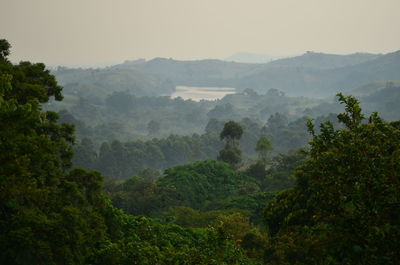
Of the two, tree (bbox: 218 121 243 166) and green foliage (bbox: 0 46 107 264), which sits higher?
green foliage (bbox: 0 46 107 264)

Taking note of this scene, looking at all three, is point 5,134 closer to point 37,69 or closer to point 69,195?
point 69,195

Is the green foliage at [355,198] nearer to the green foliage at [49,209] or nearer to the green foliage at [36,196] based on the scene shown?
the green foliage at [49,209]

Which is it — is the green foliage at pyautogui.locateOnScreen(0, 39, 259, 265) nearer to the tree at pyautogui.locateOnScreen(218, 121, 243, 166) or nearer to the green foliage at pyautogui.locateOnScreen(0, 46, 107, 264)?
the green foliage at pyautogui.locateOnScreen(0, 46, 107, 264)

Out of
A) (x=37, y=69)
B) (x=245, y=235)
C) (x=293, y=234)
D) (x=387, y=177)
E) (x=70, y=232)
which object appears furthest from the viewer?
(x=245, y=235)

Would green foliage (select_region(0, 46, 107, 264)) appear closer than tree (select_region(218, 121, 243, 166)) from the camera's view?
Yes

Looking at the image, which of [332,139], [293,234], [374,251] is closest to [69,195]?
[293,234]

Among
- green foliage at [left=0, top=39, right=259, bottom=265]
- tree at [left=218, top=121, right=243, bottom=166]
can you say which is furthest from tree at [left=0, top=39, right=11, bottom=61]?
tree at [left=218, top=121, right=243, bottom=166]

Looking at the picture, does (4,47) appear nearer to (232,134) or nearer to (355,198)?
(355,198)

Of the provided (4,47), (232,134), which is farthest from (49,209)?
(232,134)
